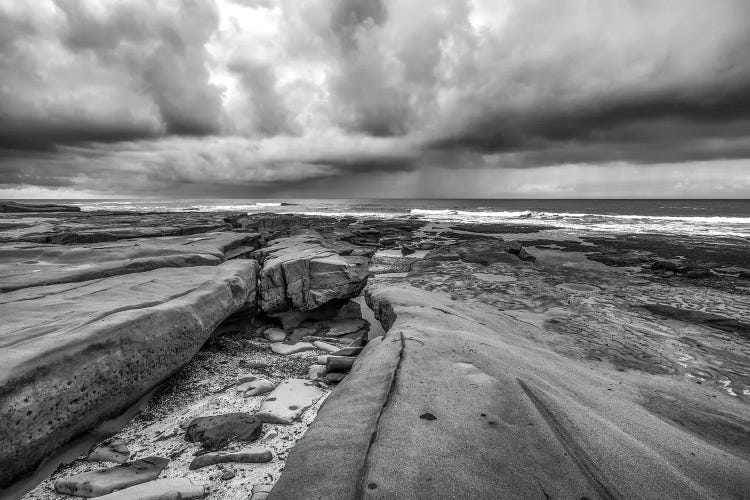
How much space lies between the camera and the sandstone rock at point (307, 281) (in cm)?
680

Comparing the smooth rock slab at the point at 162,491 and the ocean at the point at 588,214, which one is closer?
the smooth rock slab at the point at 162,491

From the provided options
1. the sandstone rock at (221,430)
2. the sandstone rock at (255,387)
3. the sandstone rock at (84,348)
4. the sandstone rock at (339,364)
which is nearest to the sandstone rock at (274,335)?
the sandstone rock at (84,348)

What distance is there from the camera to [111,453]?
115 inches

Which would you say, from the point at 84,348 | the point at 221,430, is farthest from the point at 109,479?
the point at 84,348

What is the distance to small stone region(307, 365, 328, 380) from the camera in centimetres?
446

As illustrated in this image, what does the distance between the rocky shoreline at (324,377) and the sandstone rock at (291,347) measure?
37 mm

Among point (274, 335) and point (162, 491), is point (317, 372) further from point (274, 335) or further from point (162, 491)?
point (162, 491)

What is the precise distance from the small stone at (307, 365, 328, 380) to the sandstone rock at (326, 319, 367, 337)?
1.58 meters

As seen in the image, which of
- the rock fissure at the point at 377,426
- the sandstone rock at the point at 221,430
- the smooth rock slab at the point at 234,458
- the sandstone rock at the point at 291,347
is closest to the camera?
the rock fissure at the point at 377,426

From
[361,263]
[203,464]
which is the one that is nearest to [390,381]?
[203,464]

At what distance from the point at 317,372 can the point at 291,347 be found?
1155 mm

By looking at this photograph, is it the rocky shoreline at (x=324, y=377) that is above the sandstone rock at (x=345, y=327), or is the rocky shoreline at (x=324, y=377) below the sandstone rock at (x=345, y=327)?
above

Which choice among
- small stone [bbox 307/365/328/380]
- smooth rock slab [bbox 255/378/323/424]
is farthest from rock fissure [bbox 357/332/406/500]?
small stone [bbox 307/365/328/380]

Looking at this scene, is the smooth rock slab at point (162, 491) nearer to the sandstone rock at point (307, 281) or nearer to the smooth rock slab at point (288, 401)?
the smooth rock slab at point (288, 401)
